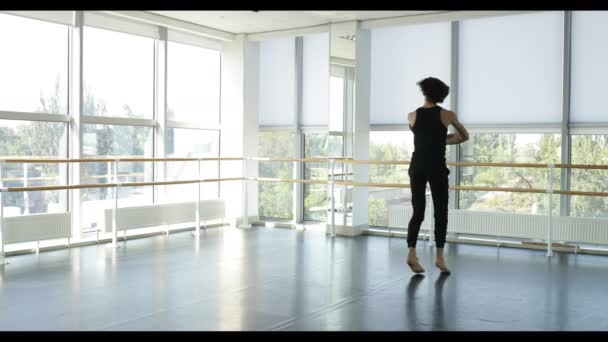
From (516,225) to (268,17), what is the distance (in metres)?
3.70

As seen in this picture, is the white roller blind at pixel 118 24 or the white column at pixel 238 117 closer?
the white roller blind at pixel 118 24

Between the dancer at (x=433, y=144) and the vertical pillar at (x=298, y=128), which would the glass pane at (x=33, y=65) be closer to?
the vertical pillar at (x=298, y=128)

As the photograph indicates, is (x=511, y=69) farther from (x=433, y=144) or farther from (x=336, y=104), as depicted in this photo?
(x=433, y=144)

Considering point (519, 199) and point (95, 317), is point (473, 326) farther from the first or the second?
point (519, 199)

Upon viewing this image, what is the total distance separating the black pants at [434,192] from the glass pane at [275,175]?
4127 millimetres

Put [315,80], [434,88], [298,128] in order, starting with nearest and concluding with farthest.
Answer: [434,88] → [315,80] → [298,128]

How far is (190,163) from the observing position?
329 inches

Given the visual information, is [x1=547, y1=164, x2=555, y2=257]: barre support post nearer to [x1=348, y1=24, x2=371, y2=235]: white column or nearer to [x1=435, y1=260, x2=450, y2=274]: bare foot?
[x1=435, y1=260, x2=450, y2=274]: bare foot

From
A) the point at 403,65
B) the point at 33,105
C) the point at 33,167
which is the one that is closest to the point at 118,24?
the point at 33,105

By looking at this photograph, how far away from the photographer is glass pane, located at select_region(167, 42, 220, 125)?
808 cm

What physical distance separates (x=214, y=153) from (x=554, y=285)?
537 centimetres

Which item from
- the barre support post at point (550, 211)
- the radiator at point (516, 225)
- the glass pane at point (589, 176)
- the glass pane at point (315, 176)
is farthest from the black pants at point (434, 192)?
the glass pane at point (315, 176)

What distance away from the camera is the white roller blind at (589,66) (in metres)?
6.36
